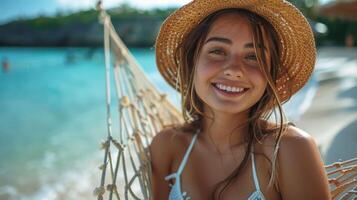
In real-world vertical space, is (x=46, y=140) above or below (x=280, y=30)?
below

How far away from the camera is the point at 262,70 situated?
1.09 meters

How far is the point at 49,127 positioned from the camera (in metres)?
5.74

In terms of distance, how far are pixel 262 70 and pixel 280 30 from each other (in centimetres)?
15

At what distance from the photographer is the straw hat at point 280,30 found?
3.65 ft

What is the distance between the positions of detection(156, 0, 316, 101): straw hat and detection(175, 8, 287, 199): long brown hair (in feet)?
0.07

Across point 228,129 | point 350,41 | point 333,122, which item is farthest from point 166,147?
point 350,41

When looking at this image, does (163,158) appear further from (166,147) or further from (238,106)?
→ (238,106)

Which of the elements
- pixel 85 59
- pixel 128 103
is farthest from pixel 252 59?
pixel 85 59

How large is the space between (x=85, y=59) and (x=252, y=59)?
24.4 meters

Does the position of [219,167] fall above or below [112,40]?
below

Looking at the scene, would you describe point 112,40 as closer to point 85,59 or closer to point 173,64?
point 173,64

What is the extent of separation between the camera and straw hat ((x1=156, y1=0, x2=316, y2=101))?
43.8 inches

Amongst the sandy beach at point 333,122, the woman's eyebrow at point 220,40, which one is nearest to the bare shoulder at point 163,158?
the woman's eyebrow at point 220,40

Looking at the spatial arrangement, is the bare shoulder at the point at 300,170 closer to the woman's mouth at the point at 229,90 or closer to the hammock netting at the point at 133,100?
the woman's mouth at the point at 229,90
